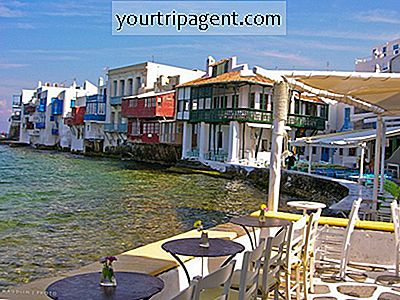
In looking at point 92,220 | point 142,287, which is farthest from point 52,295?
point 92,220

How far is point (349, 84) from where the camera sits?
6.36m

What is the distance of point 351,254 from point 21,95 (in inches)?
3473

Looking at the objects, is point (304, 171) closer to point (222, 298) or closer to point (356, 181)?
point (356, 181)

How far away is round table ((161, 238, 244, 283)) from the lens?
3.48m

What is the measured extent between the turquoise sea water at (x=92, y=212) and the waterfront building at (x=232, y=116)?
5.79 meters

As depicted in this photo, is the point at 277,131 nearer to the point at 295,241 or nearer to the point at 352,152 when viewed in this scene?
the point at 295,241

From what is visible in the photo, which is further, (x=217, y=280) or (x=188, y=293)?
(x=217, y=280)

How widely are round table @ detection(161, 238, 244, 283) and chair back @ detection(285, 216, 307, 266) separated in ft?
1.65

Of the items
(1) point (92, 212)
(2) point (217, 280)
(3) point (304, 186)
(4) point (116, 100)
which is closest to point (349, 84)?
(2) point (217, 280)

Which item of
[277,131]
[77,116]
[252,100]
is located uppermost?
[252,100]

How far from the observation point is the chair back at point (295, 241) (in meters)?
3.99

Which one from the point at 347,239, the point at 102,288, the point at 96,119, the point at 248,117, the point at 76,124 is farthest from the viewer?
the point at 76,124

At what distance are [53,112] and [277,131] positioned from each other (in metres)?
65.6

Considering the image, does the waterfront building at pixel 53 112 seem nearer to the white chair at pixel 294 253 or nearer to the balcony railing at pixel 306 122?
the balcony railing at pixel 306 122
